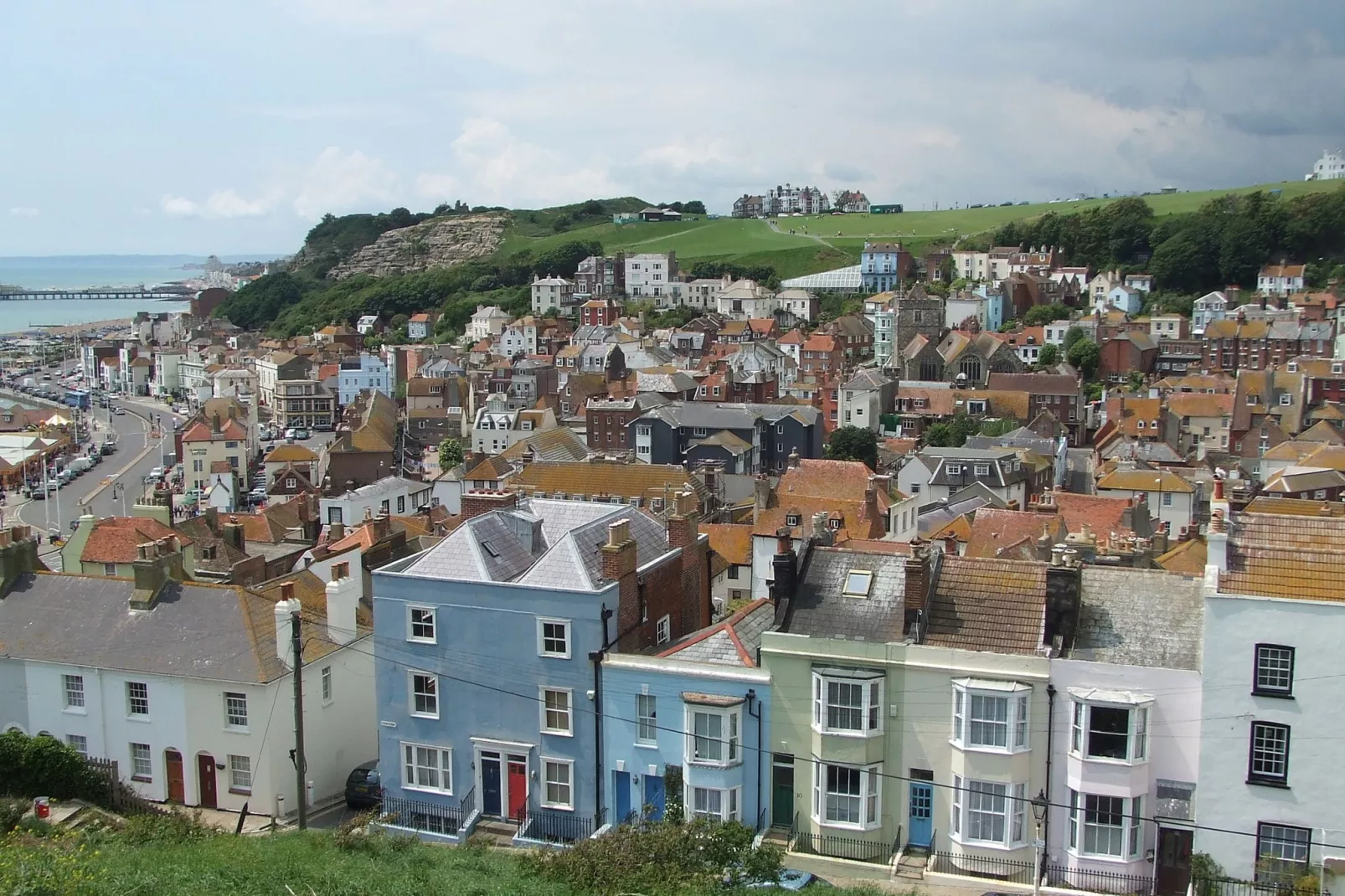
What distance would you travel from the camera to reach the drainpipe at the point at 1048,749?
65.6 feet

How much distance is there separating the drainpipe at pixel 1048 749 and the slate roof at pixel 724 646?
5063 mm

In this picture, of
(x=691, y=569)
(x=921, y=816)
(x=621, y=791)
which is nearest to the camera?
(x=921, y=816)

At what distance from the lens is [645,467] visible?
60.1 metres

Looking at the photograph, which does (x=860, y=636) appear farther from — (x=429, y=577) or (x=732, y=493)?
(x=732, y=493)

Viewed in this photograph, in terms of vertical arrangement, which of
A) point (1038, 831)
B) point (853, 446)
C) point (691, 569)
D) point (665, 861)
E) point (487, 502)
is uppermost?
point (487, 502)

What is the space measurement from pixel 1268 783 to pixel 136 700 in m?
21.5

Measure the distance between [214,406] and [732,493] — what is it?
55.8m

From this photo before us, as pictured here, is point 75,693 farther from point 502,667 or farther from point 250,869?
point 250,869

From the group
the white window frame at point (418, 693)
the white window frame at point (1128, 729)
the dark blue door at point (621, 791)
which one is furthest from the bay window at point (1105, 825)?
the white window frame at point (418, 693)

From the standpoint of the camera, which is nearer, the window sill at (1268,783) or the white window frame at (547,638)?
the window sill at (1268,783)

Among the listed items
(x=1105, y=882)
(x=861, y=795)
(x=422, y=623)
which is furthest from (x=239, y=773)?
(x=1105, y=882)

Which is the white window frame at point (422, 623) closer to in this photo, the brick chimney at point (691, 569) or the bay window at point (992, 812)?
the brick chimney at point (691, 569)

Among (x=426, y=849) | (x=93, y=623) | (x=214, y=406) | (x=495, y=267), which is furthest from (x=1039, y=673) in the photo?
(x=495, y=267)

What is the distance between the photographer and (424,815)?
24000mm
